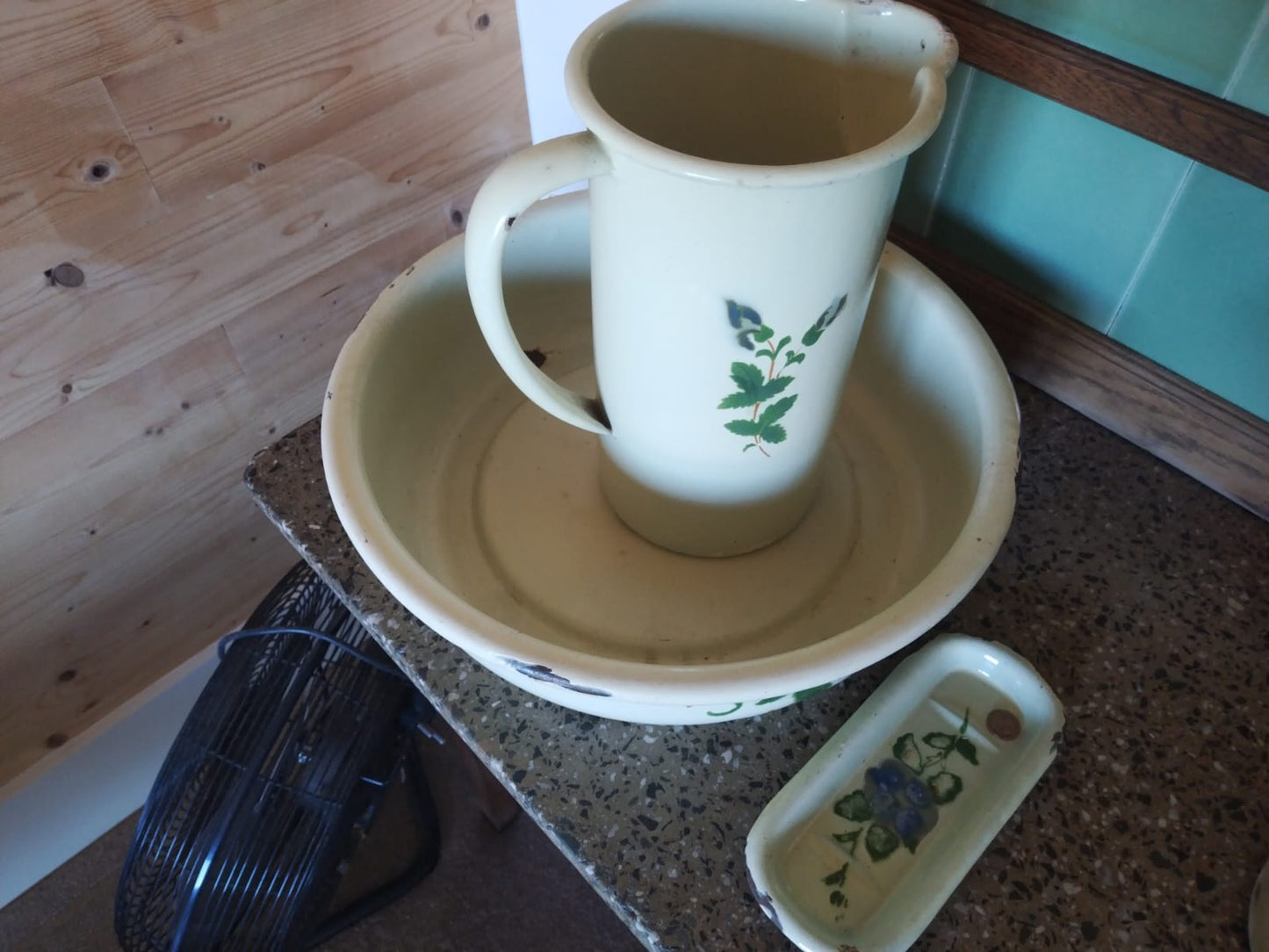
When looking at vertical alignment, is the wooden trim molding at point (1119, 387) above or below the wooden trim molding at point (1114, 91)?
below

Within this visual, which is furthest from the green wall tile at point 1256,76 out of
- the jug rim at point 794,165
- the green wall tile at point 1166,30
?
the jug rim at point 794,165

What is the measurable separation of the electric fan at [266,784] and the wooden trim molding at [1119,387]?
545 millimetres

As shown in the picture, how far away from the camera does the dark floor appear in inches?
40.9

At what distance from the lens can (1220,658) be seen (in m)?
0.47

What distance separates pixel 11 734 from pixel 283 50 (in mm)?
674

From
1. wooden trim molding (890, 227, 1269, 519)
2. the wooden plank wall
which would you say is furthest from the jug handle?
the wooden plank wall

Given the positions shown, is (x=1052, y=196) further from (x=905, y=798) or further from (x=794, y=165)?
(x=905, y=798)

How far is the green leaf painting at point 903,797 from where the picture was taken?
1.37ft

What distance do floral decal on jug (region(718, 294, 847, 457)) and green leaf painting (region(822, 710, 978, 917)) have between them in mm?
165

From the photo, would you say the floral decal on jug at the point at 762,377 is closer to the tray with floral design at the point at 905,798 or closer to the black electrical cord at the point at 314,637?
the tray with floral design at the point at 905,798

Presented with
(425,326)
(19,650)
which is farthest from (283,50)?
(19,650)

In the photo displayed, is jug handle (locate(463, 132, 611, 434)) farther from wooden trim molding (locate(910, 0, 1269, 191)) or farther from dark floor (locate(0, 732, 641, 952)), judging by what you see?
dark floor (locate(0, 732, 641, 952))

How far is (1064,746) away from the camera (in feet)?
1.46

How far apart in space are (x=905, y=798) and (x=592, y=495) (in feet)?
0.74
